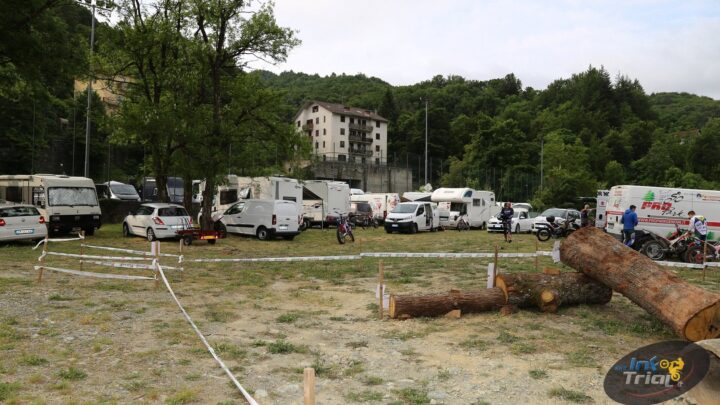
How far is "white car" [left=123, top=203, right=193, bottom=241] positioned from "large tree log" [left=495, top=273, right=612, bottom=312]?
13977mm

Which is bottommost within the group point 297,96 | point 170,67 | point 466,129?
point 170,67

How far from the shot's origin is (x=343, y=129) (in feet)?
282

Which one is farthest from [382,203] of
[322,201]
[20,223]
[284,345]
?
[284,345]

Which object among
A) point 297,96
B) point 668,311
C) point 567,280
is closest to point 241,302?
point 567,280

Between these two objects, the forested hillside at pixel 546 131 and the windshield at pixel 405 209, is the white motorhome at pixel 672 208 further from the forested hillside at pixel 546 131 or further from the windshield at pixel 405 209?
the forested hillside at pixel 546 131

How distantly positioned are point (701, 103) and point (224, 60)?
374ft

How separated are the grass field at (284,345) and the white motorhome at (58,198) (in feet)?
28.7

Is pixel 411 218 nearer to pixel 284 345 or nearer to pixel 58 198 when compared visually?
pixel 58 198

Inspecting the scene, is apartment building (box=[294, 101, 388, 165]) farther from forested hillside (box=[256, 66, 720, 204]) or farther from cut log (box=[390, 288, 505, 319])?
cut log (box=[390, 288, 505, 319])

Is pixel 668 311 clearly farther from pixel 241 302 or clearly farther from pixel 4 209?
pixel 4 209

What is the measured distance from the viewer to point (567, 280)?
813 cm
